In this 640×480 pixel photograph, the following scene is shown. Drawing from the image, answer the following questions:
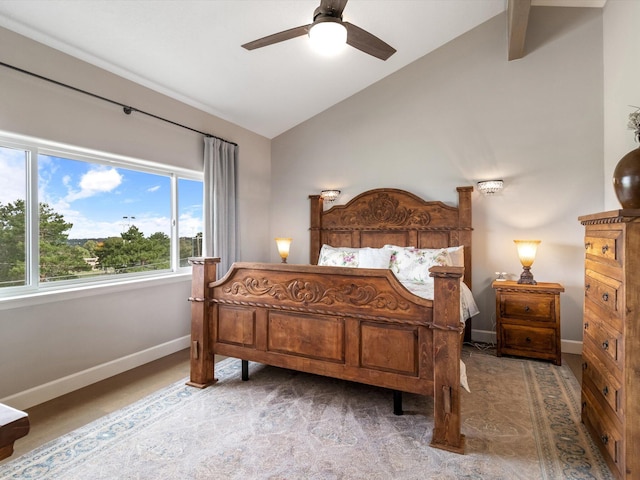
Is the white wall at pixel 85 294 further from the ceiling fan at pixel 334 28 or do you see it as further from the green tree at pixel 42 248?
the ceiling fan at pixel 334 28

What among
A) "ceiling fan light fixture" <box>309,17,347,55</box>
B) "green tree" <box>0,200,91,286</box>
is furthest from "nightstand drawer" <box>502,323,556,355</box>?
"green tree" <box>0,200,91,286</box>

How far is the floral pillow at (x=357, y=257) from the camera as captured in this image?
12.1 feet

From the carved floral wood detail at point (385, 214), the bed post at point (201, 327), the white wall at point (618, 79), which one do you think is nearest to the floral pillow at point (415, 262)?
the carved floral wood detail at point (385, 214)

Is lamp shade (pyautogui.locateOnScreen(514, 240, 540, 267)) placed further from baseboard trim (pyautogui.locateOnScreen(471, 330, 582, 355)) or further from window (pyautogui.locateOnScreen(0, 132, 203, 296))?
window (pyautogui.locateOnScreen(0, 132, 203, 296))

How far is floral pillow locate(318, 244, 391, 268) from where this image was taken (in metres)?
3.68

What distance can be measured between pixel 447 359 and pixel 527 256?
82.1 inches

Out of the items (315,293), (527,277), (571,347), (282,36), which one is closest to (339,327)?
(315,293)

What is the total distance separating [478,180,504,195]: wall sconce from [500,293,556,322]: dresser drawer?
1.12 metres

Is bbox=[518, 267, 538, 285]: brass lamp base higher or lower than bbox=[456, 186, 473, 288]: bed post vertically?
lower

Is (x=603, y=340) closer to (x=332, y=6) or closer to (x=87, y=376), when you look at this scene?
(x=332, y=6)

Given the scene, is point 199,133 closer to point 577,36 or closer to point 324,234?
point 324,234

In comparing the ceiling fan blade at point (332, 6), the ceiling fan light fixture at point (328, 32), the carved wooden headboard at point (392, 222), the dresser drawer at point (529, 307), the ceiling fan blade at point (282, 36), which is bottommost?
the dresser drawer at point (529, 307)

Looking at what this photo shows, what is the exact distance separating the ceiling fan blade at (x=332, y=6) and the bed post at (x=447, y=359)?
5.29 feet

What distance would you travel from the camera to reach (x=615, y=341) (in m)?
1.71
